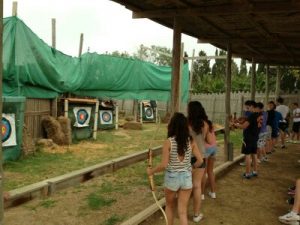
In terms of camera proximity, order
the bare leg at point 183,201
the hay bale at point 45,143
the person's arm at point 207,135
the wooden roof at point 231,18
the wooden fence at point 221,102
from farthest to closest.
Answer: the wooden fence at point 221,102 < the hay bale at point 45,143 < the wooden roof at point 231,18 < the person's arm at point 207,135 < the bare leg at point 183,201

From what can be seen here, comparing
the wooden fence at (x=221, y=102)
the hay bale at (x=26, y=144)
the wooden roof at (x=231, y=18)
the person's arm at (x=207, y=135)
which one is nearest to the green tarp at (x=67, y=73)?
the hay bale at (x=26, y=144)

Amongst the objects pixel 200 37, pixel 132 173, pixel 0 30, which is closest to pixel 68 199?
pixel 132 173

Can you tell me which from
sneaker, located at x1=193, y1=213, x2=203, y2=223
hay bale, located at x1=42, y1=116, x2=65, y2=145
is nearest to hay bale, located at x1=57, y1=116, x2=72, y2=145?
hay bale, located at x1=42, y1=116, x2=65, y2=145

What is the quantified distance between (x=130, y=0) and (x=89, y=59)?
815cm

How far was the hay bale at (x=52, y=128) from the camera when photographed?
1148cm

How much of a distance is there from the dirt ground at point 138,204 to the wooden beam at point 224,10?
115 inches

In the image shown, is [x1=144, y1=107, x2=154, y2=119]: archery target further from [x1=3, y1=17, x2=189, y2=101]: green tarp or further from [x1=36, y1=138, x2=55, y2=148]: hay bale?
[x1=36, y1=138, x2=55, y2=148]: hay bale

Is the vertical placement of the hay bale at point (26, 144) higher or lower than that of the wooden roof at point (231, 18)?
lower

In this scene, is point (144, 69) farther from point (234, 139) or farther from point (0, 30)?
point (0, 30)

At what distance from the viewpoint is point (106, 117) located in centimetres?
1652

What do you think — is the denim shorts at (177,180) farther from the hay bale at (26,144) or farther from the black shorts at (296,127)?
the black shorts at (296,127)

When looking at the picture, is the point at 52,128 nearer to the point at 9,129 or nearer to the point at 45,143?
the point at 45,143

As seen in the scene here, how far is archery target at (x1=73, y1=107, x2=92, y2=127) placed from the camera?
13.1m

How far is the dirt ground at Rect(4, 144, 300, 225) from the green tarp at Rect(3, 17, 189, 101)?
396cm
